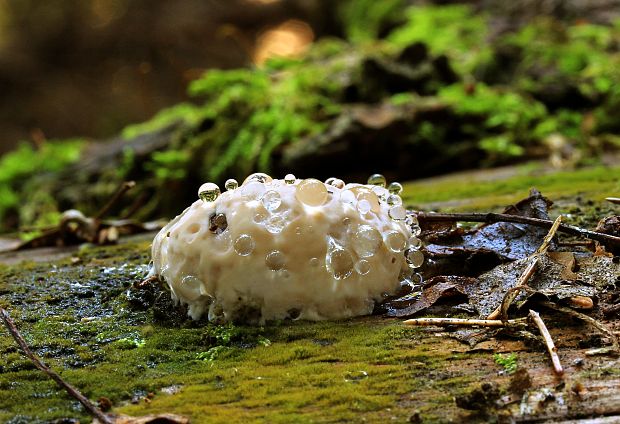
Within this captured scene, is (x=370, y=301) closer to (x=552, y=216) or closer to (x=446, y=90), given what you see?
(x=552, y=216)

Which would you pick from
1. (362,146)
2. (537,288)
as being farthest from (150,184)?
(537,288)

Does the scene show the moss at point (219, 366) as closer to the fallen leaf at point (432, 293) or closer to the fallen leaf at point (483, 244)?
the fallen leaf at point (432, 293)

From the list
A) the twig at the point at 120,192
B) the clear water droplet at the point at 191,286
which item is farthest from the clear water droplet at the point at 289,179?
the twig at the point at 120,192

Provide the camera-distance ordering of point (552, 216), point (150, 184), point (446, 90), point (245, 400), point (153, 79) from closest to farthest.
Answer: point (245, 400), point (552, 216), point (150, 184), point (446, 90), point (153, 79)

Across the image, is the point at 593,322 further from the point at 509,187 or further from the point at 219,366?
the point at 509,187

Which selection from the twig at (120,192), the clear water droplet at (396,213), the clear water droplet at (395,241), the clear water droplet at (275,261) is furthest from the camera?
the twig at (120,192)

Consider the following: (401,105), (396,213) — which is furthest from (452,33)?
(396,213)
